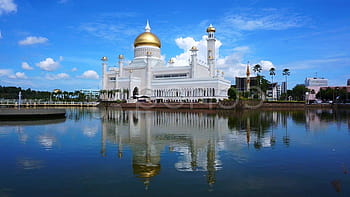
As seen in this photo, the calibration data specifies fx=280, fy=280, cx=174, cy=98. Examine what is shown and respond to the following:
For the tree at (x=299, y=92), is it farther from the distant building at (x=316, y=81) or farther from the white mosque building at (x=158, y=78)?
the distant building at (x=316, y=81)

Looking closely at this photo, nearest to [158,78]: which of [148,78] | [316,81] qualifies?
[148,78]

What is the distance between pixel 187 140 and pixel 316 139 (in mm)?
6852

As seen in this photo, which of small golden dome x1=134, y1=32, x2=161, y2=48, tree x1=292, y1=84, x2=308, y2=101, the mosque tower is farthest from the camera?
tree x1=292, y1=84, x2=308, y2=101

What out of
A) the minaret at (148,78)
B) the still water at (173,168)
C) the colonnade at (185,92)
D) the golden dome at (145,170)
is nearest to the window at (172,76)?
the minaret at (148,78)

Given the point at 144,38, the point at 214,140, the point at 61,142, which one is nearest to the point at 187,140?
the point at 214,140

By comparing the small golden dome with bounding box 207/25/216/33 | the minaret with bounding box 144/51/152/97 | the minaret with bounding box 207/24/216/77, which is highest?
the small golden dome with bounding box 207/25/216/33

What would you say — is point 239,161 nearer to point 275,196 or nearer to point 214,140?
point 275,196

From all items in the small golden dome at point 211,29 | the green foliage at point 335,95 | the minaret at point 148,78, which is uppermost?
the small golden dome at point 211,29

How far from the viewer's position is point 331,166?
8.93 meters

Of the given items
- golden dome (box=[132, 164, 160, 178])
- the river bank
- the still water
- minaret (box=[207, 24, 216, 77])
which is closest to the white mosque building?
minaret (box=[207, 24, 216, 77])

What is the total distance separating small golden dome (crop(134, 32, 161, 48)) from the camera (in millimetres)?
71688

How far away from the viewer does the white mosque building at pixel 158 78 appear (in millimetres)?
61625

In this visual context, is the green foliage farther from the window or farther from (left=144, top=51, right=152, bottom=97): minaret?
(left=144, top=51, right=152, bottom=97): minaret

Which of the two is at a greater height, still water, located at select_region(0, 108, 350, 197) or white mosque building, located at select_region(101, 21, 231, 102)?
white mosque building, located at select_region(101, 21, 231, 102)
